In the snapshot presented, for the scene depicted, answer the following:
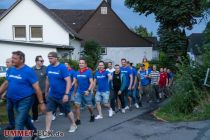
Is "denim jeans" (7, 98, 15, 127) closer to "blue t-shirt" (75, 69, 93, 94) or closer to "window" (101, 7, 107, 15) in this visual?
"blue t-shirt" (75, 69, 93, 94)

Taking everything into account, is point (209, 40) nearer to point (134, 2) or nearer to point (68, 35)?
point (68, 35)

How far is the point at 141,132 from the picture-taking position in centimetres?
1144

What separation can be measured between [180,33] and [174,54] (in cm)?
186

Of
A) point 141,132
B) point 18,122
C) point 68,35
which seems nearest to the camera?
point 18,122

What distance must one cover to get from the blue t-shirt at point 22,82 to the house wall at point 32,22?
89.2 feet

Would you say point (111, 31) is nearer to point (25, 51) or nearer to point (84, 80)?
point (25, 51)

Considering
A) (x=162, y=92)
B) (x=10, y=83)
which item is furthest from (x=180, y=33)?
(x=10, y=83)

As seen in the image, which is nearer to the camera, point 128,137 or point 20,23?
point 128,137

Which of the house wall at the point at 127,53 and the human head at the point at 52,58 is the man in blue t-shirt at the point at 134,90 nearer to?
the human head at the point at 52,58

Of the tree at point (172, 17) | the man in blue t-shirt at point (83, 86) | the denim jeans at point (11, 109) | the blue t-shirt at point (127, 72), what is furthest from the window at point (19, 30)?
the denim jeans at point (11, 109)

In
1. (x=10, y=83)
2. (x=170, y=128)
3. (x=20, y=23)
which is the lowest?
(x=170, y=128)

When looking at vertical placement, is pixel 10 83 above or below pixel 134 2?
below

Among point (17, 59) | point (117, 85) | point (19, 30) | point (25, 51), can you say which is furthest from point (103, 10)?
point (17, 59)

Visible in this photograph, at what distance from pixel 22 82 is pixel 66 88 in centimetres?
171
